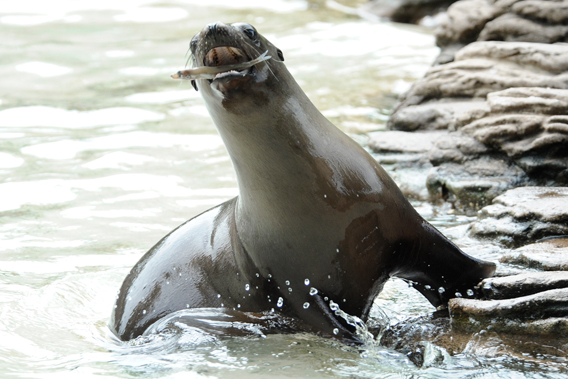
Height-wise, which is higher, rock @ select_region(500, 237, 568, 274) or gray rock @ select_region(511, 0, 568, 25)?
gray rock @ select_region(511, 0, 568, 25)

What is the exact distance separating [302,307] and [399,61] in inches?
404

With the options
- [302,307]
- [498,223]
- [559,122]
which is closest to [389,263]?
[302,307]

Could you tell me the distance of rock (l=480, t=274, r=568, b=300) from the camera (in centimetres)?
385

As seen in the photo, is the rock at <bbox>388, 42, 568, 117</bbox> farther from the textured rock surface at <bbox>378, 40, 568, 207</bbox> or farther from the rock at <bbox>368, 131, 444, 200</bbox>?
the rock at <bbox>368, 131, 444, 200</bbox>

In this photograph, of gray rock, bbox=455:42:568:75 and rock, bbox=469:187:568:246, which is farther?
gray rock, bbox=455:42:568:75

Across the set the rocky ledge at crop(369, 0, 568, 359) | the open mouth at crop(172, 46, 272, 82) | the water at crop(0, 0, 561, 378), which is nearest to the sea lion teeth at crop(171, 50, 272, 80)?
the open mouth at crop(172, 46, 272, 82)

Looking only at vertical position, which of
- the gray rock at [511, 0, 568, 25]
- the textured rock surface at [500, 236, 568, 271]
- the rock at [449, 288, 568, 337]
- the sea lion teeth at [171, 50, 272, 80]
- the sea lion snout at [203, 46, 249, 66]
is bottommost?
the rock at [449, 288, 568, 337]

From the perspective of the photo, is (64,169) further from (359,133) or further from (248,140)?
(248,140)

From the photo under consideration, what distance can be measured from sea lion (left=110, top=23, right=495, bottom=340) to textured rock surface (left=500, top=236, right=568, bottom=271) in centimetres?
35

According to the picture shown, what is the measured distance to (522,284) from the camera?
395 cm

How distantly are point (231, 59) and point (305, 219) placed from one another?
94 centimetres

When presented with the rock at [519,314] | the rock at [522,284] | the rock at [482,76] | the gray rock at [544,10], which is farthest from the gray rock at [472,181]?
the gray rock at [544,10]

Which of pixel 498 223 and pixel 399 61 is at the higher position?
pixel 399 61

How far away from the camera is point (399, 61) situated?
13641 millimetres
